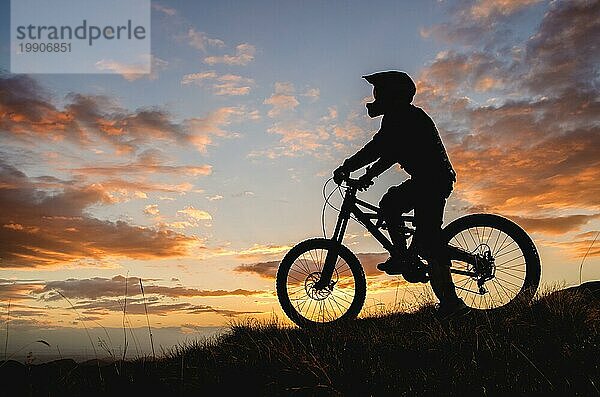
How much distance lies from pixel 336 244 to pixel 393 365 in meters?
3.14

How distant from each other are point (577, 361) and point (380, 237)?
3.49 meters

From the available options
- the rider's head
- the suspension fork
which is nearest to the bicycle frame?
the suspension fork

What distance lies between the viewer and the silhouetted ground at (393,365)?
5895 mm

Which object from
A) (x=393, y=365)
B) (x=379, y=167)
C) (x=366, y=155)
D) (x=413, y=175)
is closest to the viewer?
(x=393, y=365)

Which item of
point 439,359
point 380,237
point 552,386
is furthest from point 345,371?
point 380,237

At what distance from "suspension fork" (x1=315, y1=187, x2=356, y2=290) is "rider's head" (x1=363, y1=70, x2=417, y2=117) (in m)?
1.52

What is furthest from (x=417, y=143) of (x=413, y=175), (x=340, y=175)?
(x=340, y=175)

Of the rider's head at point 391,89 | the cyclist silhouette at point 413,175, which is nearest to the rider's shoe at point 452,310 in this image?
the cyclist silhouette at point 413,175

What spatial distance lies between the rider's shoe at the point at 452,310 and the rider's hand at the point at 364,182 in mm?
2082

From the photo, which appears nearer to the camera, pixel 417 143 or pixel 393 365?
pixel 393 365

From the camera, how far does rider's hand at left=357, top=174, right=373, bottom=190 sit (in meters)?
9.23

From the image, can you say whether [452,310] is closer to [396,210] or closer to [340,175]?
[396,210]

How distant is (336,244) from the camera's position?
9602 mm

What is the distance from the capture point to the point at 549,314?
8352mm
